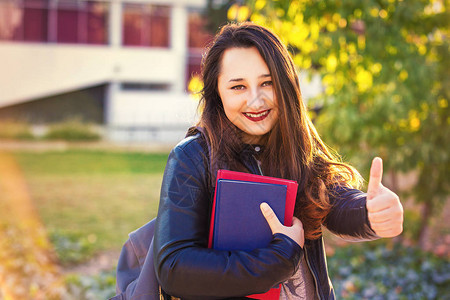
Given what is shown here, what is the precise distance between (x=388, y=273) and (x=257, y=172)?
3400 mm

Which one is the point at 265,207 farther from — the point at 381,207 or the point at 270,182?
the point at 381,207

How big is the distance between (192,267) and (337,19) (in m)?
3.46

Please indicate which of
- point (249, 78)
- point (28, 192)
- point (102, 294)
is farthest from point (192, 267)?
point (28, 192)

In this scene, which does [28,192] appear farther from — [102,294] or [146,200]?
[102,294]

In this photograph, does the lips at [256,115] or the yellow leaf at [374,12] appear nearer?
the lips at [256,115]

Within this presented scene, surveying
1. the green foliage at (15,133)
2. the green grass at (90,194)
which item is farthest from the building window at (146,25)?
the green grass at (90,194)

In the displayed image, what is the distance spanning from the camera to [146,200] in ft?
31.1

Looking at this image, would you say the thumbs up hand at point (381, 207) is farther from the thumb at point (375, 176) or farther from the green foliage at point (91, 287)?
the green foliage at point (91, 287)

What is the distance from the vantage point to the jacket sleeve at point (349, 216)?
146cm

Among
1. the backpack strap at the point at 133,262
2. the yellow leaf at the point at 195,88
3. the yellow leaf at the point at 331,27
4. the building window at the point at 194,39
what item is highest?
the building window at the point at 194,39

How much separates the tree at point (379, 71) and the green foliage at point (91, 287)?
2.39m

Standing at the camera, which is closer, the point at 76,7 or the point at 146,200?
the point at 146,200

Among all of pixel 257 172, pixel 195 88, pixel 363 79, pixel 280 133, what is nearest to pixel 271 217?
pixel 257 172

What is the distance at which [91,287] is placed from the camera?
4207 mm
